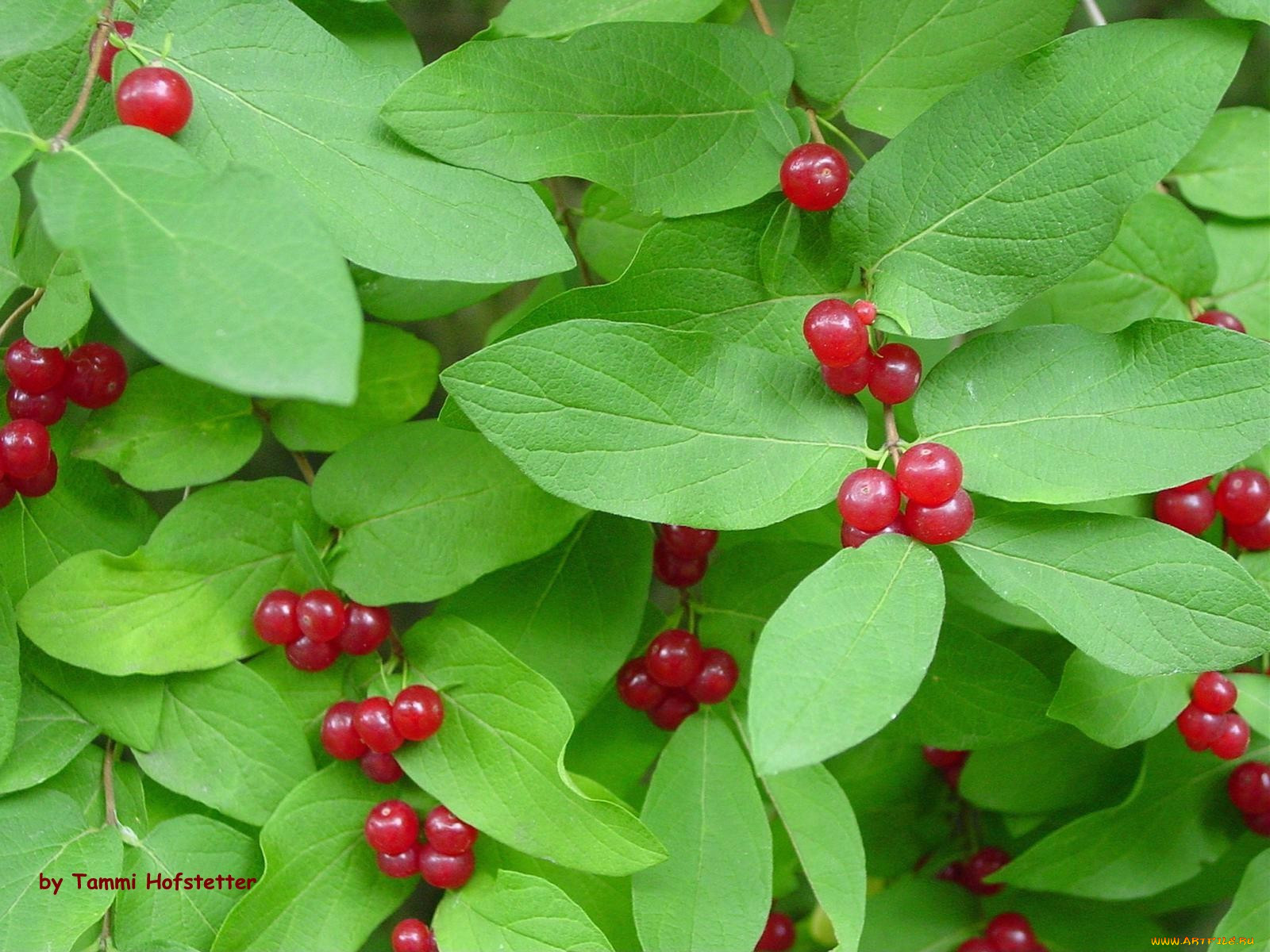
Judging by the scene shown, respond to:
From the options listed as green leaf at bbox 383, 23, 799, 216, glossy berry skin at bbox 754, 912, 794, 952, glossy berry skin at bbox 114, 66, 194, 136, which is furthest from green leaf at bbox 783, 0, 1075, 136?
glossy berry skin at bbox 754, 912, 794, 952

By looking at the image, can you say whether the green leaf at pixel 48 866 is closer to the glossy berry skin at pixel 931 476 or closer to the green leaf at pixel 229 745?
the green leaf at pixel 229 745

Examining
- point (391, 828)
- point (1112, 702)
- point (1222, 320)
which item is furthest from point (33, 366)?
point (1222, 320)

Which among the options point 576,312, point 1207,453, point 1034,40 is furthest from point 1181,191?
point 576,312

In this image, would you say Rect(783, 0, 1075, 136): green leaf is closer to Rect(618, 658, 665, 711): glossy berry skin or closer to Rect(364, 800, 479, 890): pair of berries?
Rect(618, 658, 665, 711): glossy berry skin

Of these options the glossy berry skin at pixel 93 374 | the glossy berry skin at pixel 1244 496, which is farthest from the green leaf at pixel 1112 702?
the glossy berry skin at pixel 93 374

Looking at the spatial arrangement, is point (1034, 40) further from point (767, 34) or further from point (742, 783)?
point (742, 783)

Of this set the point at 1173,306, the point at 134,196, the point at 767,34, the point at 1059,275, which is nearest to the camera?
the point at 134,196
